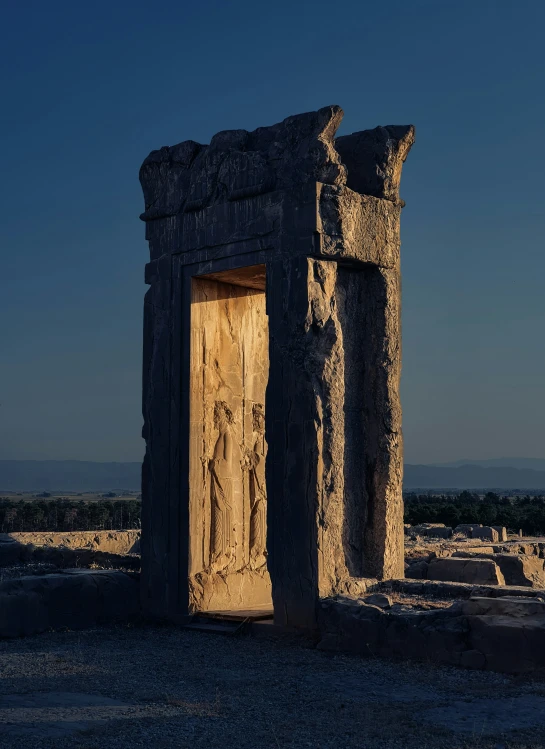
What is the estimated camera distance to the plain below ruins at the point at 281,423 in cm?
A: 926

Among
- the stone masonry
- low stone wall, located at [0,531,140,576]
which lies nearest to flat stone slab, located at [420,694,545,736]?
the stone masonry

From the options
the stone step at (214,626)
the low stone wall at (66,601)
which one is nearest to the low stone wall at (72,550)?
the low stone wall at (66,601)

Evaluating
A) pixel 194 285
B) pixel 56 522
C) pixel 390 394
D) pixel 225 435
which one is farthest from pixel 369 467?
pixel 56 522

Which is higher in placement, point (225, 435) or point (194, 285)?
point (194, 285)

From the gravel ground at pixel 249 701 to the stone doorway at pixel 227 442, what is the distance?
181cm

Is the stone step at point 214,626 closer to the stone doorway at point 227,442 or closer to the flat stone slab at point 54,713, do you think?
the stone doorway at point 227,442

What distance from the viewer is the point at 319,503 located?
30.4 ft

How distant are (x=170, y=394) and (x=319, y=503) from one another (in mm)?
2429

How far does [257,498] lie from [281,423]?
221cm

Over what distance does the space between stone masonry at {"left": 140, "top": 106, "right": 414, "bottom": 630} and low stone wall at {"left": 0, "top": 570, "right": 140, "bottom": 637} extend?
30 cm

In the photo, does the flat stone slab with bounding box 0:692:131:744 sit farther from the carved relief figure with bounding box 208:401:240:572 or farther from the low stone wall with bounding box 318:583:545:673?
the carved relief figure with bounding box 208:401:240:572

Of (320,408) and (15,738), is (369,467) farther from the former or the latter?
(15,738)

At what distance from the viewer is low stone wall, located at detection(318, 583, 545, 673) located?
752 cm

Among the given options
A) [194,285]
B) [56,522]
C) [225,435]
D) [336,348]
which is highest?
[194,285]
